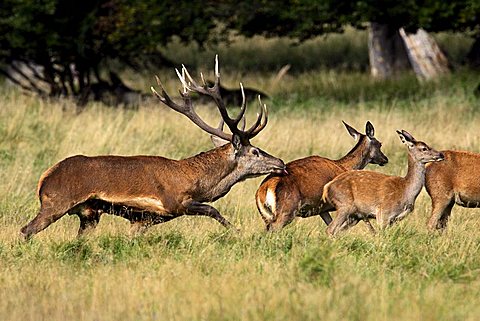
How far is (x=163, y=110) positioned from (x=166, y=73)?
10.6 metres

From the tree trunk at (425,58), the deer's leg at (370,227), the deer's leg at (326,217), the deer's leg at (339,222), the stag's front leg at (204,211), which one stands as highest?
the stag's front leg at (204,211)

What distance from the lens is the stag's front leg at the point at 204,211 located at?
32.1 feet

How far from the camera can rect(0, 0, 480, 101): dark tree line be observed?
1880cm

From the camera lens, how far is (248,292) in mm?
7152

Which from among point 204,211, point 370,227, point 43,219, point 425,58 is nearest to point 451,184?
point 370,227

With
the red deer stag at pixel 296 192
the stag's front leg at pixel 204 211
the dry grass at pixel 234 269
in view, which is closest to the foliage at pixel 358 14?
the dry grass at pixel 234 269

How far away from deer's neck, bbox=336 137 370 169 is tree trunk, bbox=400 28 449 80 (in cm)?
1246

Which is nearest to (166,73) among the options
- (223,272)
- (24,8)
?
(24,8)

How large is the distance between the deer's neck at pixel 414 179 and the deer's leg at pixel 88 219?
259cm

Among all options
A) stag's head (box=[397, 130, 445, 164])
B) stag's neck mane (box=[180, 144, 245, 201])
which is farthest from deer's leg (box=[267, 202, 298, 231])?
stag's head (box=[397, 130, 445, 164])

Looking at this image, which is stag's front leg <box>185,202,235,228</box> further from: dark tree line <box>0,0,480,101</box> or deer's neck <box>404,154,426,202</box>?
dark tree line <box>0,0,480,101</box>

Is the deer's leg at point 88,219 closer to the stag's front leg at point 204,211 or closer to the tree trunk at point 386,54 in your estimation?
the stag's front leg at point 204,211

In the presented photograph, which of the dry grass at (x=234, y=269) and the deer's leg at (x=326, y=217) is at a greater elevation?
the dry grass at (x=234, y=269)

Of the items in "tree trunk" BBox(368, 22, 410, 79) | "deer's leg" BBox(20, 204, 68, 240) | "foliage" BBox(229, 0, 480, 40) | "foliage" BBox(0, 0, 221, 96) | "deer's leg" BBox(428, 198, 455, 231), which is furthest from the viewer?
"tree trunk" BBox(368, 22, 410, 79)
